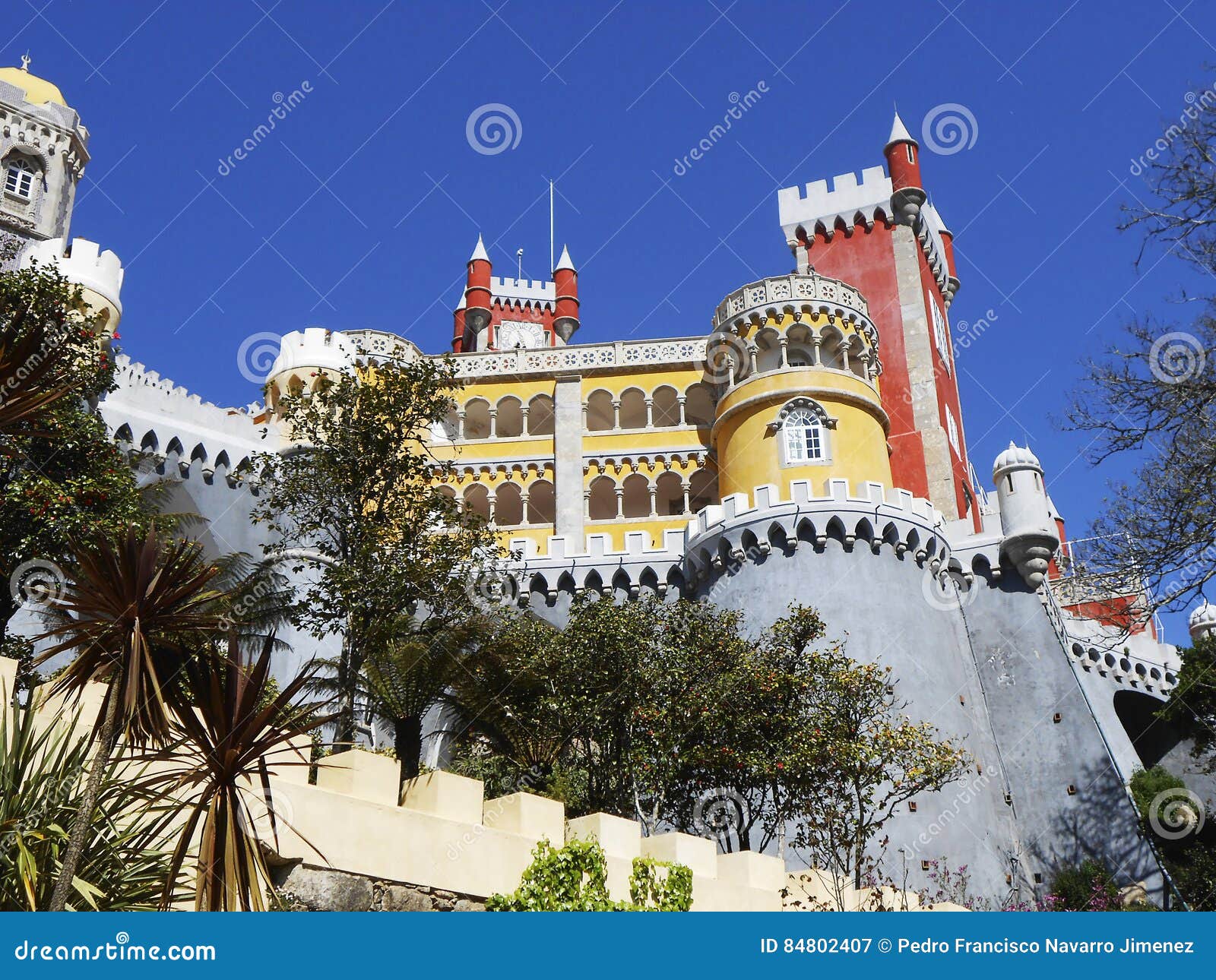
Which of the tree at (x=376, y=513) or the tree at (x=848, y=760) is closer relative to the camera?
the tree at (x=376, y=513)

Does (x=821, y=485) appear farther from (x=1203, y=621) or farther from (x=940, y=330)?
(x=1203, y=621)

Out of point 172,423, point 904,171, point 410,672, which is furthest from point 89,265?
point 904,171

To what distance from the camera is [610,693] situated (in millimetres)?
24641

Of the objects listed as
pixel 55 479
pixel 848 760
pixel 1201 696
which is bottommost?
pixel 848 760

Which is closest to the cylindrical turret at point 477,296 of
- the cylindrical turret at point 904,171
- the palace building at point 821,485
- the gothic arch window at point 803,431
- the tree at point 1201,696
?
the palace building at point 821,485

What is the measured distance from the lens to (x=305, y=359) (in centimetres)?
3569

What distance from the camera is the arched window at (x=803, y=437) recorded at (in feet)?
122

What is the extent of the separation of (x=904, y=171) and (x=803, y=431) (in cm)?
1566

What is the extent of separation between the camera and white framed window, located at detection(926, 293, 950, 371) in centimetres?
4641

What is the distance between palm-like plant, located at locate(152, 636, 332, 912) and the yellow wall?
26.6 m

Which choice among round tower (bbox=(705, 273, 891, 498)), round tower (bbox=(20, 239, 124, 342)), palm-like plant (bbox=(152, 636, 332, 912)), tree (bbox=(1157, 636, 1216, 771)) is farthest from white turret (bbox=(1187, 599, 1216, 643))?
palm-like plant (bbox=(152, 636, 332, 912))

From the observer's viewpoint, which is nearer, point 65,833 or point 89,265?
point 65,833

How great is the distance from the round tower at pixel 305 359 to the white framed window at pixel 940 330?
73.2 feet

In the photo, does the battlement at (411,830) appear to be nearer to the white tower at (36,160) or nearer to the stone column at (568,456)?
the stone column at (568,456)
